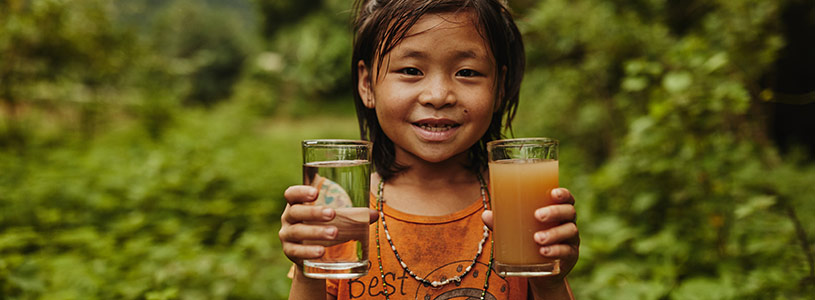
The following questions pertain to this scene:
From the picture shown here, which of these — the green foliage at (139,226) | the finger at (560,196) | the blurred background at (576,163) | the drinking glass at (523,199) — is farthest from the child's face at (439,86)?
the green foliage at (139,226)

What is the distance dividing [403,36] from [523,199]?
56cm

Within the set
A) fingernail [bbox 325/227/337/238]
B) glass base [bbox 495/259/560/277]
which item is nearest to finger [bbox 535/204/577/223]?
glass base [bbox 495/259/560/277]

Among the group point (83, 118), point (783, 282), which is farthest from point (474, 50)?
point (83, 118)

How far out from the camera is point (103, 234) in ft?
13.9

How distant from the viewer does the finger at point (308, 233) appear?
1196 mm

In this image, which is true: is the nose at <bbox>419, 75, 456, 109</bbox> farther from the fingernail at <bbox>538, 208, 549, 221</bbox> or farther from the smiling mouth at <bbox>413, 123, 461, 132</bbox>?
the fingernail at <bbox>538, 208, 549, 221</bbox>

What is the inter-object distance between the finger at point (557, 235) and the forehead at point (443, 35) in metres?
0.52

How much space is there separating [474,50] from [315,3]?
780 inches

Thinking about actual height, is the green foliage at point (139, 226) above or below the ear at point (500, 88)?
below

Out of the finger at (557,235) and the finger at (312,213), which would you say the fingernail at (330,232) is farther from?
the finger at (557,235)

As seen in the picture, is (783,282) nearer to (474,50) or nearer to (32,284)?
(474,50)

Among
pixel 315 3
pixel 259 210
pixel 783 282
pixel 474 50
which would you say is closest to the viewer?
pixel 474 50

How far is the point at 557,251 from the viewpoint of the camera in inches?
47.9

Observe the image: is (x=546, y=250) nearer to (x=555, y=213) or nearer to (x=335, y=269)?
(x=555, y=213)
